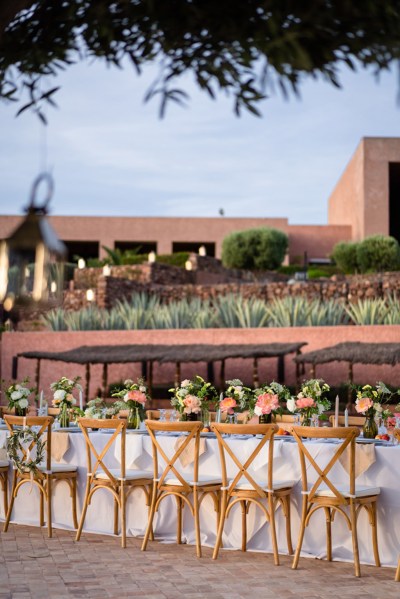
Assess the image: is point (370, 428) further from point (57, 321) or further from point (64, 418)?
point (57, 321)

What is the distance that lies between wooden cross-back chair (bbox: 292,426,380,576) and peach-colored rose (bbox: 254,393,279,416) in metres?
0.71

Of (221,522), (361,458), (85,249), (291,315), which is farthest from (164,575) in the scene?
(85,249)

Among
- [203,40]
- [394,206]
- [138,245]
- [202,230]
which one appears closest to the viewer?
[203,40]

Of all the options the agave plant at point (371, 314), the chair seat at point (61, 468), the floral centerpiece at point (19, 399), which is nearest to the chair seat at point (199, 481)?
the chair seat at point (61, 468)

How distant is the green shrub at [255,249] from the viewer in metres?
29.9

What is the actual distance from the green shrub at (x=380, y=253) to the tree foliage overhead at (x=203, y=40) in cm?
2482

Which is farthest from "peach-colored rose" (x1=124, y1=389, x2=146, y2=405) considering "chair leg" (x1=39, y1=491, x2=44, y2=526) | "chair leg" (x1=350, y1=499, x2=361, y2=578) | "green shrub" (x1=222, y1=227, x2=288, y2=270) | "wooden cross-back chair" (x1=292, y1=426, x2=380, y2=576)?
"green shrub" (x1=222, y1=227, x2=288, y2=270)

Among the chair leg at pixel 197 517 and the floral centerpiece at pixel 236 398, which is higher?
the floral centerpiece at pixel 236 398

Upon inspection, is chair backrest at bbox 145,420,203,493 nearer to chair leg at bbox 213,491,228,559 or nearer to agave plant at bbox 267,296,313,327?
chair leg at bbox 213,491,228,559

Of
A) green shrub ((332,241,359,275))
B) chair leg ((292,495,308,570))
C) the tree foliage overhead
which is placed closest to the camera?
the tree foliage overhead

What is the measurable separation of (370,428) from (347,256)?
899 inches

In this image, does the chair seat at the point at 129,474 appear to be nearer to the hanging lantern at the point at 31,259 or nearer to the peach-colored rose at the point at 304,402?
the peach-colored rose at the point at 304,402

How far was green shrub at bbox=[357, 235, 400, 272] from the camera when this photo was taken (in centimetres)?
2770

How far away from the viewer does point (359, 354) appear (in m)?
12.3
